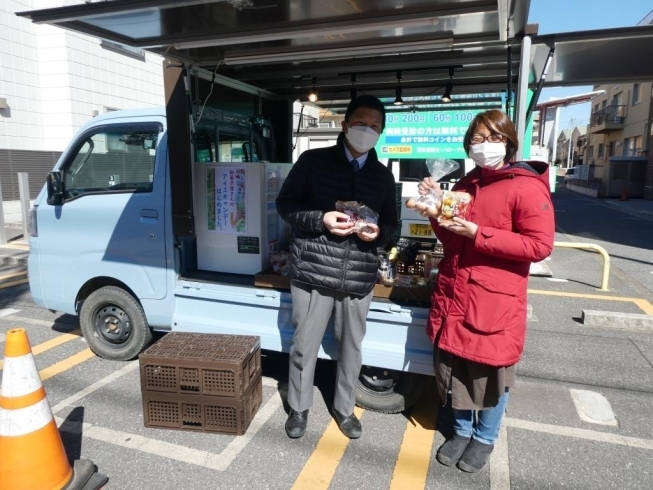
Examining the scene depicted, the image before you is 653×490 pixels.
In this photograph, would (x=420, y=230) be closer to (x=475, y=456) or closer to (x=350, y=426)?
(x=350, y=426)

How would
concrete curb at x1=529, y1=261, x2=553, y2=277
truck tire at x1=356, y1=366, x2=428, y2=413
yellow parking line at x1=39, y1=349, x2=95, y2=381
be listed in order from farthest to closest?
concrete curb at x1=529, y1=261, x2=553, y2=277 → yellow parking line at x1=39, y1=349, x2=95, y2=381 → truck tire at x1=356, y1=366, x2=428, y2=413

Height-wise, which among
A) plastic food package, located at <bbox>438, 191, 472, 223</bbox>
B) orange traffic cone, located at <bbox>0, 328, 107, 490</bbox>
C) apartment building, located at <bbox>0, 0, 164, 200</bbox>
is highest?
apartment building, located at <bbox>0, 0, 164, 200</bbox>

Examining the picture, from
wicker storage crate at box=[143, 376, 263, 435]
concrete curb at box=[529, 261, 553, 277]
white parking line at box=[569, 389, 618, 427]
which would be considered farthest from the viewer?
concrete curb at box=[529, 261, 553, 277]

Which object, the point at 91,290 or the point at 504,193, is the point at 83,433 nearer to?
the point at 91,290

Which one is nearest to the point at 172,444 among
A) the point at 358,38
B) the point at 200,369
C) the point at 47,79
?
the point at 200,369

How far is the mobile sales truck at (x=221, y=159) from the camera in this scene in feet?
8.87

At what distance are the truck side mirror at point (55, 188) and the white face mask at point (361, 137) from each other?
8.26 ft

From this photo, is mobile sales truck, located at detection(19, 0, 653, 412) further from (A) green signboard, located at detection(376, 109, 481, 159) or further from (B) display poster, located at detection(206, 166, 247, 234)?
(A) green signboard, located at detection(376, 109, 481, 159)

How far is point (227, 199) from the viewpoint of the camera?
135 inches

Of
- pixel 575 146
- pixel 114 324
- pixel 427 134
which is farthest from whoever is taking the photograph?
pixel 575 146

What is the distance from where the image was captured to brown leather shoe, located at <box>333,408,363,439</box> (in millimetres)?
2828

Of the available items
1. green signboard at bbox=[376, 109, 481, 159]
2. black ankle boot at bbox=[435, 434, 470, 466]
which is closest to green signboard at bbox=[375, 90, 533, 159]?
green signboard at bbox=[376, 109, 481, 159]

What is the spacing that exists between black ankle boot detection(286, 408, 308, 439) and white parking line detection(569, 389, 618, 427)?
197cm

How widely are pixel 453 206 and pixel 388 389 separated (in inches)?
58.4
